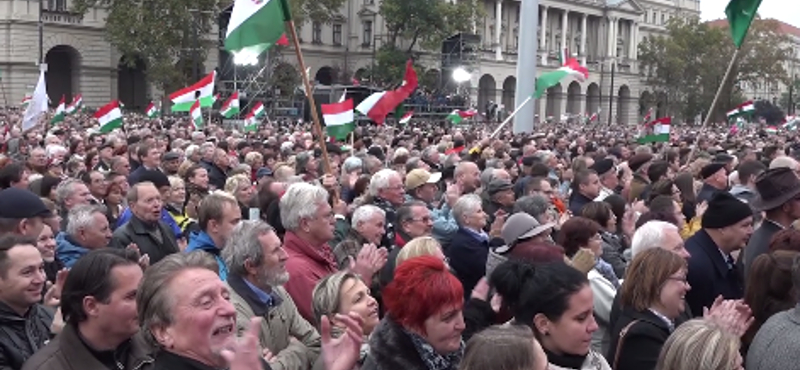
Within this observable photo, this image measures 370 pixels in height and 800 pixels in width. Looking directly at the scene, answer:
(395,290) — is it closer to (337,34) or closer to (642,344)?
(642,344)

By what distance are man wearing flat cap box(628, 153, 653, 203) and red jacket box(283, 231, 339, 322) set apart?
15.7 ft

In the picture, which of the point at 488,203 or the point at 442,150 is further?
the point at 442,150

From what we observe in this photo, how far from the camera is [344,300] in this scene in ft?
13.3

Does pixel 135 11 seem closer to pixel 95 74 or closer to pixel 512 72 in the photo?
pixel 95 74

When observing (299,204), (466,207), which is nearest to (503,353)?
(299,204)

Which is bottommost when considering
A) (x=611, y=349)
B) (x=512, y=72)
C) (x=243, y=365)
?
(x=611, y=349)

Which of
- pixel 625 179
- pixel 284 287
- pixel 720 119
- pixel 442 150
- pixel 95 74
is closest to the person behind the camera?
pixel 284 287

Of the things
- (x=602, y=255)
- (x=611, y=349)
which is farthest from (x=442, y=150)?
(x=611, y=349)

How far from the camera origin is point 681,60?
72312 millimetres

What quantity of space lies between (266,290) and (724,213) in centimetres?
285

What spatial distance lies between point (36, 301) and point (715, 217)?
3.86 meters

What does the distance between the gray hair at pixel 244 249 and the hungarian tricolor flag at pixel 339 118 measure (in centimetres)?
824

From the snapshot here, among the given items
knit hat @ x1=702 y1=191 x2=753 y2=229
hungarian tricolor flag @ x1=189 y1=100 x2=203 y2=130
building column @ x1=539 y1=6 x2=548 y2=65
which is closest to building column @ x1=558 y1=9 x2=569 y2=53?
building column @ x1=539 y1=6 x2=548 y2=65

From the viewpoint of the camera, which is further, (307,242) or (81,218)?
(81,218)
